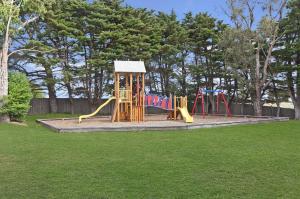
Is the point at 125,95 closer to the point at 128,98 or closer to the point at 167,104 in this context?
the point at 128,98

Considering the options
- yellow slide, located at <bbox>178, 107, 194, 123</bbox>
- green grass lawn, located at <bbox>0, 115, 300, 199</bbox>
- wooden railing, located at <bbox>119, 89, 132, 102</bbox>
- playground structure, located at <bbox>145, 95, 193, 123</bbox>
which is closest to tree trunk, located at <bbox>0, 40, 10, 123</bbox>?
wooden railing, located at <bbox>119, 89, 132, 102</bbox>

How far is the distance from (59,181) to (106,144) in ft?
10.9

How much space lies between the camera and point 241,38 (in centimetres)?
1825

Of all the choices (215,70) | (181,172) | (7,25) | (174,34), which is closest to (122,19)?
(174,34)

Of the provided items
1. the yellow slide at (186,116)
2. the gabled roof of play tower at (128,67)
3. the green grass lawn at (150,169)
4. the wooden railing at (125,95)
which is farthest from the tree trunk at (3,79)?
the yellow slide at (186,116)

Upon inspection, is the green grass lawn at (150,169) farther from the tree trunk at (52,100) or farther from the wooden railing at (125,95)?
the tree trunk at (52,100)

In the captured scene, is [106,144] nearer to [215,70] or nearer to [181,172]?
[181,172]

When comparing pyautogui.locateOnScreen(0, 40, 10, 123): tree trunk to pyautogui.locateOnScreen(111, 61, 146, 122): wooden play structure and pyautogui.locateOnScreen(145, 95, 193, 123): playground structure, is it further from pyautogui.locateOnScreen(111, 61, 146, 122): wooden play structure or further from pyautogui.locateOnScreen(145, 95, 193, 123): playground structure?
pyautogui.locateOnScreen(145, 95, 193, 123): playground structure

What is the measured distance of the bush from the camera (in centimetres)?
1404

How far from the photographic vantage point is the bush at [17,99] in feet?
46.1

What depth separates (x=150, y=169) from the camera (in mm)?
4941

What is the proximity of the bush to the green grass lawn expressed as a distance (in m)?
6.52

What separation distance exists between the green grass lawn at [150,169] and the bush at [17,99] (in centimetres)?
652

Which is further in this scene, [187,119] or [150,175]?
[187,119]
